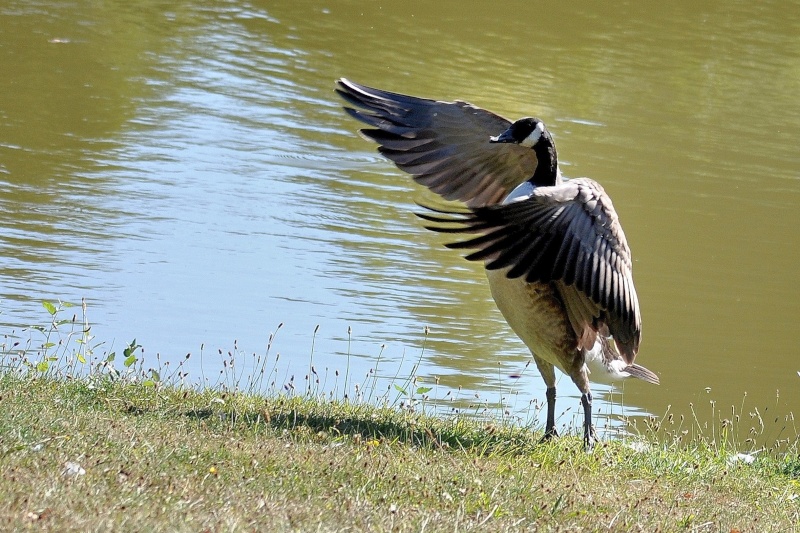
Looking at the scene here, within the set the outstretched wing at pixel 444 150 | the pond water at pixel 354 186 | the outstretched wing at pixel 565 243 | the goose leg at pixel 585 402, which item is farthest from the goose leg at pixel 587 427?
the outstretched wing at pixel 444 150

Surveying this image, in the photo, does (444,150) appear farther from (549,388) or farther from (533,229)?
(533,229)

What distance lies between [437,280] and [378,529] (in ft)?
22.4

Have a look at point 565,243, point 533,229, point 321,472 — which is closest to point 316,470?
point 321,472

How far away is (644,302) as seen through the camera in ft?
37.0

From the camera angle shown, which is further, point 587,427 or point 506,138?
point 506,138

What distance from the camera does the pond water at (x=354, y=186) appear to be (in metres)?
9.35

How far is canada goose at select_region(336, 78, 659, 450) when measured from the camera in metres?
6.09

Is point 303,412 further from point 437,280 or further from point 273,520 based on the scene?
point 437,280

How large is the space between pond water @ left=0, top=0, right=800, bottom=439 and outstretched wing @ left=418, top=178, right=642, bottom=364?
4.88 feet

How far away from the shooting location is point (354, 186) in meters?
13.7

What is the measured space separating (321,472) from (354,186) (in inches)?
344

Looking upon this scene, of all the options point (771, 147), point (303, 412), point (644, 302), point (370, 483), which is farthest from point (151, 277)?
point (771, 147)

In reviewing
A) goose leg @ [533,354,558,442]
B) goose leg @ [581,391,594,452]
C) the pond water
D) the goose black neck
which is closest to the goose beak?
the goose black neck

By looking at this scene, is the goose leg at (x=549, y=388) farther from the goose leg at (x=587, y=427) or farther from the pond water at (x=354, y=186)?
the pond water at (x=354, y=186)
